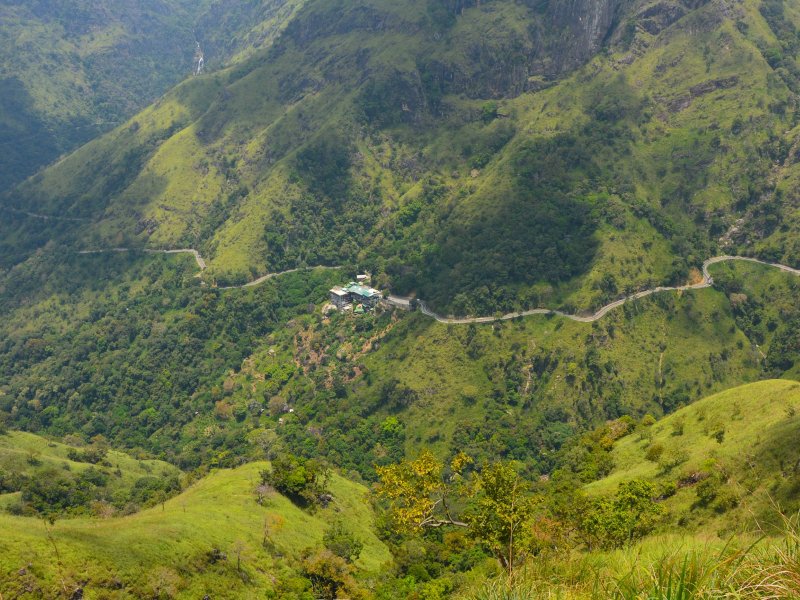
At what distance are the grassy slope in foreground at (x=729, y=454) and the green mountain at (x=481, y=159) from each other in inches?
1918

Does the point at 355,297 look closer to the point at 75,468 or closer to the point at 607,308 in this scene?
the point at 607,308

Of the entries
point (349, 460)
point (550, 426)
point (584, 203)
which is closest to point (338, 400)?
point (349, 460)

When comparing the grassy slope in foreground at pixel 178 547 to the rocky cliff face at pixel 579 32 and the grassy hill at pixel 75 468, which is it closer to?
the grassy hill at pixel 75 468

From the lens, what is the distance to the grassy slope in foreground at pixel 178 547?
1379 inches

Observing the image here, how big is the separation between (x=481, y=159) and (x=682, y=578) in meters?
146

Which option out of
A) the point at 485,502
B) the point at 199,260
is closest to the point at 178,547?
the point at 485,502

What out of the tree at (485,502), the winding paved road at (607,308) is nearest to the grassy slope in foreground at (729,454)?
the tree at (485,502)

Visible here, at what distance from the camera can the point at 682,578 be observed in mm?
9617


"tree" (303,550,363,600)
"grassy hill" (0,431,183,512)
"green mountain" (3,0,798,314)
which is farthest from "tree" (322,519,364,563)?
"green mountain" (3,0,798,314)

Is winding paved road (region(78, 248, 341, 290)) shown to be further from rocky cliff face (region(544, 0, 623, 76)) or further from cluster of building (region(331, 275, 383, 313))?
rocky cliff face (region(544, 0, 623, 76))

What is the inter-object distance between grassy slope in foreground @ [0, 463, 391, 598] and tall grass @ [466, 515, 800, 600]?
Answer: 32.8 metres

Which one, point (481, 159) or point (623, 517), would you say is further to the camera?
point (481, 159)

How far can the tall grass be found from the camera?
947cm

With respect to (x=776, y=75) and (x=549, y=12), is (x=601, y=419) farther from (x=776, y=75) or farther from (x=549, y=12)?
(x=549, y=12)
